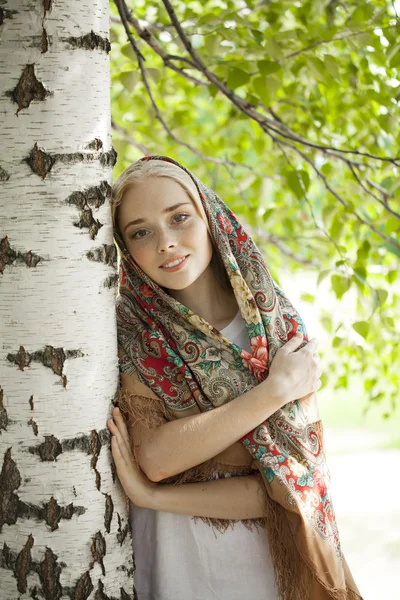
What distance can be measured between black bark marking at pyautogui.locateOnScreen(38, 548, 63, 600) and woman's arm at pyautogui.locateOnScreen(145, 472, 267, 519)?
0.29 m

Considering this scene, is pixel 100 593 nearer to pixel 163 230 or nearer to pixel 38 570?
pixel 38 570

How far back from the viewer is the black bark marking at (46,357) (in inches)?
58.1

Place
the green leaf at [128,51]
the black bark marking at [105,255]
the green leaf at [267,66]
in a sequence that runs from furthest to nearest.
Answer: the green leaf at [128,51]
the green leaf at [267,66]
the black bark marking at [105,255]

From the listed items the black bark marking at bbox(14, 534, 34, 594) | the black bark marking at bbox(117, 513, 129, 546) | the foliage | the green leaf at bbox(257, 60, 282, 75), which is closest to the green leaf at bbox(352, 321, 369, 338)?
the foliage

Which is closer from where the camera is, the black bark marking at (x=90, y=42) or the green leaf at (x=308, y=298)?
the black bark marking at (x=90, y=42)

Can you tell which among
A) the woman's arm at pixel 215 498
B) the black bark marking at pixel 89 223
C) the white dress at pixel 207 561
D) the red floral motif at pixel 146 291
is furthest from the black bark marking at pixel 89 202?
the white dress at pixel 207 561

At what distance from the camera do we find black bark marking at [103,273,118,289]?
1.59m

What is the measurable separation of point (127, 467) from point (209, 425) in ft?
0.72

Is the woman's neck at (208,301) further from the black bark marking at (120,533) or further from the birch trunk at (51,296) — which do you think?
the black bark marking at (120,533)

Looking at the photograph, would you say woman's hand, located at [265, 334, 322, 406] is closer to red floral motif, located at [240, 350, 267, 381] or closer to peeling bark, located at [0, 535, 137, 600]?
red floral motif, located at [240, 350, 267, 381]

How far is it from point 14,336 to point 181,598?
85 centimetres

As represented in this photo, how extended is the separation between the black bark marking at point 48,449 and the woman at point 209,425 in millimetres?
215

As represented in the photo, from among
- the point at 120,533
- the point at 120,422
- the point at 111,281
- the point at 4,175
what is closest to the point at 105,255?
the point at 111,281

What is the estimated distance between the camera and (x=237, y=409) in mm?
1684
